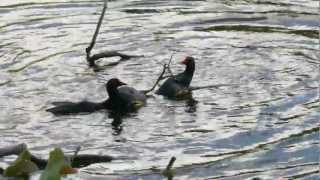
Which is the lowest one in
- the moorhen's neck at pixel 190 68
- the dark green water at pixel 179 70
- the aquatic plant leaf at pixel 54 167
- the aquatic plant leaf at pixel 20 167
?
the dark green water at pixel 179 70

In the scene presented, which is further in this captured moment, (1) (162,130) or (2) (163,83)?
(2) (163,83)

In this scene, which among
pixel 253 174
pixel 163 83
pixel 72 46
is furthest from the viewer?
pixel 72 46

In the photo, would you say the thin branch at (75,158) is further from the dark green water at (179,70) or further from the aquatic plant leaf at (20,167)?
the aquatic plant leaf at (20,167)

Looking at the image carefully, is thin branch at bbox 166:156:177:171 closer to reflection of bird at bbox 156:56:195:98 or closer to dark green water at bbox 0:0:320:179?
dark green water at bbox 0:0:320:179

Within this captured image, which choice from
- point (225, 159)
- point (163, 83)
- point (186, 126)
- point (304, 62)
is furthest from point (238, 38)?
point (225, 159)

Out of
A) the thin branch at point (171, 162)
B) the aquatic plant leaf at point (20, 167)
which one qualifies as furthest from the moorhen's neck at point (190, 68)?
the aquatic plant leaf at point (20, 167)

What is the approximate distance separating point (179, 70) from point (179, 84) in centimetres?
173

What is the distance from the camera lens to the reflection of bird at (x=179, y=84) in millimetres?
15707

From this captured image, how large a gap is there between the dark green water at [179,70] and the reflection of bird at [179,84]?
23 cm

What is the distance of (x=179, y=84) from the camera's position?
620 inches

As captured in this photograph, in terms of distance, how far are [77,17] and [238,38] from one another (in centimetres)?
391

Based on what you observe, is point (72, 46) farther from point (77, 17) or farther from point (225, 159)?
point (225, 159)

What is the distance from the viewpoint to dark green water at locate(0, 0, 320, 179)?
41.9ft

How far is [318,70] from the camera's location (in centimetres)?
1688
